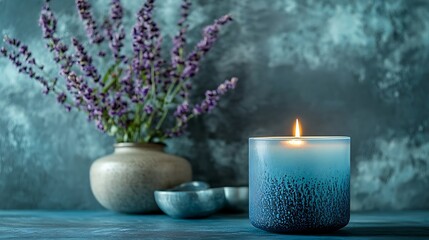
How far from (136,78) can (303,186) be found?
503mm

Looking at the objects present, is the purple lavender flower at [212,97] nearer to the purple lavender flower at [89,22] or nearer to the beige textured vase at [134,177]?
the beige textured vase at [134,177]

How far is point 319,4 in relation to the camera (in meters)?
1.23

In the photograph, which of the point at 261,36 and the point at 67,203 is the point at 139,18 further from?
the point at 67,203

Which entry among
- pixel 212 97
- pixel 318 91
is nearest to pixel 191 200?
pixel 212 97

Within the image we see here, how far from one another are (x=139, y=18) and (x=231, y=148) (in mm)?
347

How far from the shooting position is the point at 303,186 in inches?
31.5

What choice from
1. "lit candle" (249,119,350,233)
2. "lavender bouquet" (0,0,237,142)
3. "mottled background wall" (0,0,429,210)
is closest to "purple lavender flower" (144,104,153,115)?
"lavender bouquet" (0,0,237,142)

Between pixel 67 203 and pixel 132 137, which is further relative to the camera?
pixel 67 203

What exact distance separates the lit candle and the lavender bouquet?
0.34 metres

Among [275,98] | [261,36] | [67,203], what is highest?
[261,36]

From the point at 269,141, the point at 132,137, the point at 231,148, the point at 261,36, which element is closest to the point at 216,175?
the point at 231,148

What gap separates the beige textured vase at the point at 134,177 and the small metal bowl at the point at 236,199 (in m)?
0.09

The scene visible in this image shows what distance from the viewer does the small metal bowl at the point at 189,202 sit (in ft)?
3.27

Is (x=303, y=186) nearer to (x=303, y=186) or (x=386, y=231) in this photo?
(x=303, y=186)
